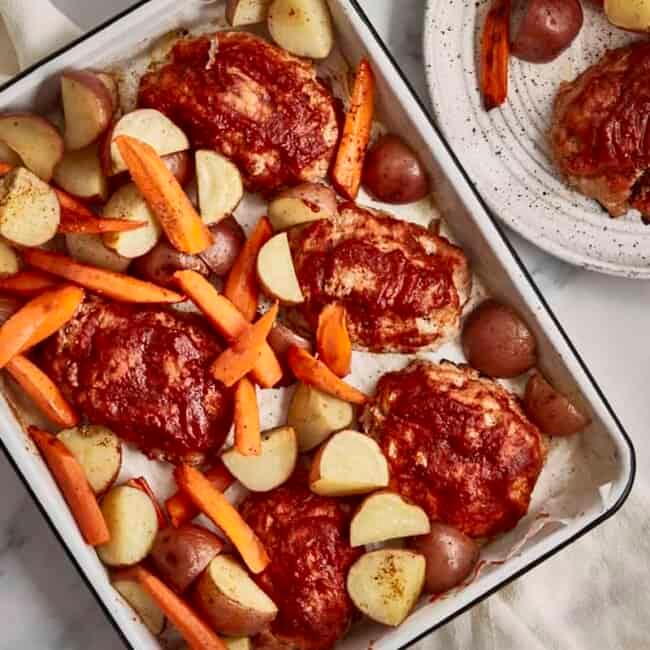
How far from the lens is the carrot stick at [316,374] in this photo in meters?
2.78

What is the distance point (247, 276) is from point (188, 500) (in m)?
0.55

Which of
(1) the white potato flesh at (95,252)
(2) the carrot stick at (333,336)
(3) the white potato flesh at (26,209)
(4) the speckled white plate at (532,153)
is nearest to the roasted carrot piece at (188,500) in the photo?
(2) the carrot stick at (333,336)

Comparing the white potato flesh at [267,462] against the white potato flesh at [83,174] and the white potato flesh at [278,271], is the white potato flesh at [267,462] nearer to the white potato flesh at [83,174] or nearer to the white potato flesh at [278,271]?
the white potato flesh at [278,271]

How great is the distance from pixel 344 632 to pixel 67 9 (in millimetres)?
1672

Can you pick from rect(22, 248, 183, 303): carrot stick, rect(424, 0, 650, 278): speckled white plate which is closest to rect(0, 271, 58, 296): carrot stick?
rect(22, 248, 183, 303): carrot stick

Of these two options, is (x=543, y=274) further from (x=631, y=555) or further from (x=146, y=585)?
(x=146, y=585)

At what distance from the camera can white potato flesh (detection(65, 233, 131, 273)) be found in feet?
9.04

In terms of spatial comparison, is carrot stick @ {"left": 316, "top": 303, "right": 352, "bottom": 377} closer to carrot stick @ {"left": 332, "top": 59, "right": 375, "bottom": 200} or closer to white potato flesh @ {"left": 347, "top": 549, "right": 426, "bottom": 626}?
carrot stick @ {"left": 332, "top": 59, "right": 375, "bottom": 200}

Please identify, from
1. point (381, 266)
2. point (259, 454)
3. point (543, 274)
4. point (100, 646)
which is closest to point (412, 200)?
point (381, 266)

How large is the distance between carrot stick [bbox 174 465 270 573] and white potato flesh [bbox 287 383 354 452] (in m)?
0.24

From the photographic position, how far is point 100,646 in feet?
10.0

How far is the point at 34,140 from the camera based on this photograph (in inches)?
107

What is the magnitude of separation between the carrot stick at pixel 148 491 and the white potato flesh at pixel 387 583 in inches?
18.5

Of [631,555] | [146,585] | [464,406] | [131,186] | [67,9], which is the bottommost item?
[631,555]
